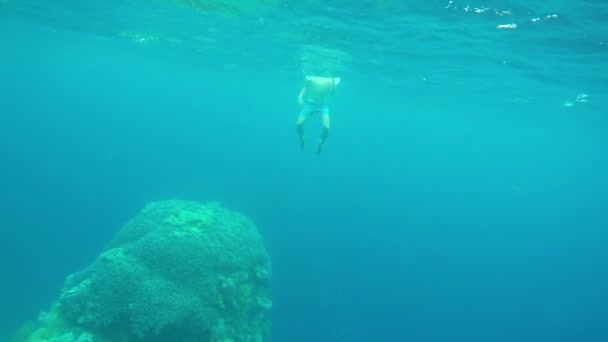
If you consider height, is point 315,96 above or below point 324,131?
above

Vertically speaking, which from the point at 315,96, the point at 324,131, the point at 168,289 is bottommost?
the point at 168,289

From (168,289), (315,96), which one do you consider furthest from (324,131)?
(168,289)

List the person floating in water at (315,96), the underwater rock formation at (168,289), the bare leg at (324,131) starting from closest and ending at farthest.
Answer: the underwater rock formation at (168,289) < the bare leg at (324,131) < the person floating in water at (315,96)

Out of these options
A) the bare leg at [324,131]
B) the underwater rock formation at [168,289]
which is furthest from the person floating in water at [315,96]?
the underwater rock formation at [168,289]

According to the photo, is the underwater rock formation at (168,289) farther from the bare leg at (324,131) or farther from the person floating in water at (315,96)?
the person floating in water at (315,96)

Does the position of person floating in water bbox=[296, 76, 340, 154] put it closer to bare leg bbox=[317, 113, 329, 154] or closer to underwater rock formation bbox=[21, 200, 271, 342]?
bare leg bbox=[317, 113, 329, 154]

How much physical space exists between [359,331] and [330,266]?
6315 millimetres

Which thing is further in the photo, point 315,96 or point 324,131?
point 315,96

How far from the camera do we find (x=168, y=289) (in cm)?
1027

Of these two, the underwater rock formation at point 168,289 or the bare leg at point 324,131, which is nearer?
the underwater rock formation at point 168,289

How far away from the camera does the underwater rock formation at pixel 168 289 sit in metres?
9.71

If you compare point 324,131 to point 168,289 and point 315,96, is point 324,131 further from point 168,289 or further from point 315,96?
point 168,289

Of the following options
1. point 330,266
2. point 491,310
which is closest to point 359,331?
point 330,266

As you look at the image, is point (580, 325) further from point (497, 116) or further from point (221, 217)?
point (221, 217)
